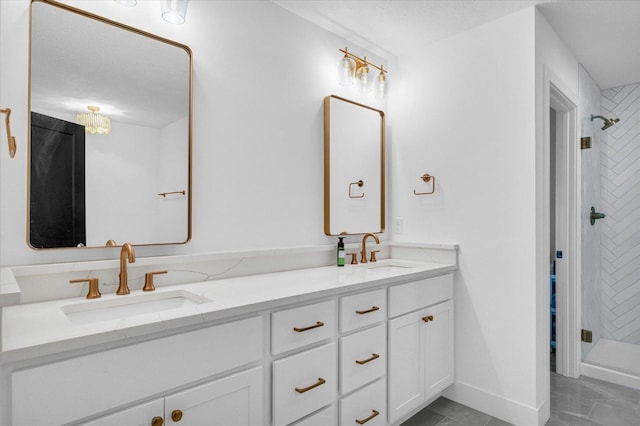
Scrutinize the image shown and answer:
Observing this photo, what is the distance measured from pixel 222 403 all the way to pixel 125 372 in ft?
1.17

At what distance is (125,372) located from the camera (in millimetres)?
1091

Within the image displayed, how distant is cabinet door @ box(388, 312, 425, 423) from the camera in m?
1.97

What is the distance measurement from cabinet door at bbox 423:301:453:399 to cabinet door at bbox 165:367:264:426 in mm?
1177

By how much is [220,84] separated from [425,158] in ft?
4.87

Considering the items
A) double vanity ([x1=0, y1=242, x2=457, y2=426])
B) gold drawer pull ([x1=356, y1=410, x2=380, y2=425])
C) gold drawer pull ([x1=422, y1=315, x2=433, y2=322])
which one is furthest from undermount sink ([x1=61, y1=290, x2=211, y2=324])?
gold drawer pull ([x1=422, y1=315, x2=433, y2=322])

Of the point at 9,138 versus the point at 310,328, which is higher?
the point at 9,138

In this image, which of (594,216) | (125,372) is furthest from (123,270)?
(594,216)

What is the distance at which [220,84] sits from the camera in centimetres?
196

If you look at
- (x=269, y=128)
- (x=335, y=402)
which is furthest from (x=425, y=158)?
(x=335, y=402)

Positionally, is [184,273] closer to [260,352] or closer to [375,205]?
[260,352]

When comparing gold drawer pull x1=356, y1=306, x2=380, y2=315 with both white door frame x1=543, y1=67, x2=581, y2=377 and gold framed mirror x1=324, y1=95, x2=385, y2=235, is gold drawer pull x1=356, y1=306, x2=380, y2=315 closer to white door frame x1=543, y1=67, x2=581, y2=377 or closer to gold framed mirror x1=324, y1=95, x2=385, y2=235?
gold framed mirror x1=324, y1=95, x2=385, y2=235

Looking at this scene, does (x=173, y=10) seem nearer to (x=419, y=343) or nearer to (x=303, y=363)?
(x=303, y=363)

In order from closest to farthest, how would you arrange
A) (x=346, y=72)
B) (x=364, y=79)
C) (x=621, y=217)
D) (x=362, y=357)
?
(x=362, y=357) < (x=346, y=72) < (x=364, y=79) < (x=621, y=217)

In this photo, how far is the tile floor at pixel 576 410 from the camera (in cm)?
224
